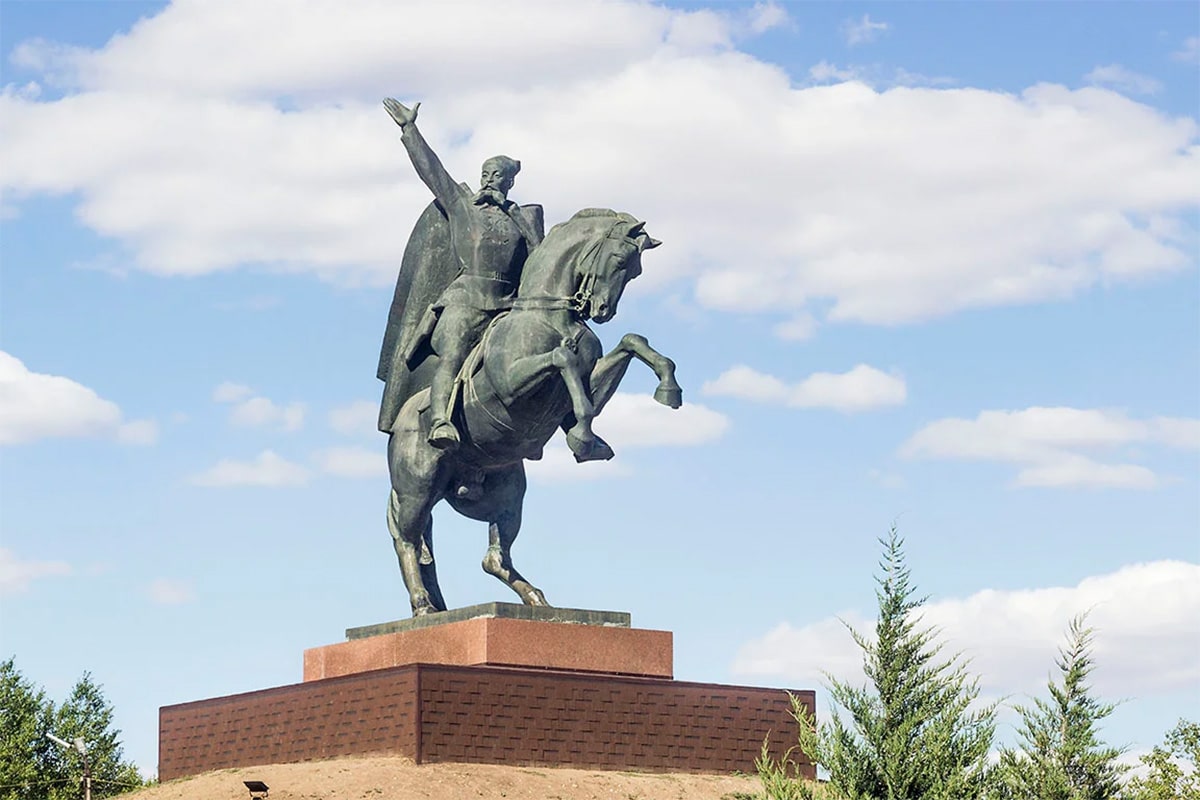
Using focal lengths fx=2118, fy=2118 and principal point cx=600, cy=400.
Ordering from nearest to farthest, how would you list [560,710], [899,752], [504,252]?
[899,752]
[560,710]
[504,252]

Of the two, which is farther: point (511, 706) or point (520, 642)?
point (520, 642)

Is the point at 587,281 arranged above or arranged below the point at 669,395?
above

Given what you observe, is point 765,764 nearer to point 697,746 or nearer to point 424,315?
point 697,746

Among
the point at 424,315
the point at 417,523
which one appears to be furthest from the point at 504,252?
the point at 417,523

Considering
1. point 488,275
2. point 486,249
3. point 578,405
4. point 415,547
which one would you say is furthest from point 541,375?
point 415,547

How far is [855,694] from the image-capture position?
18.0 metres

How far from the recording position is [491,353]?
70.2 feet

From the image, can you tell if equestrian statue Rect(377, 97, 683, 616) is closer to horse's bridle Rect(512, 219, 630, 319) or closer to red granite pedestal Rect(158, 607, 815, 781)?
horse's bridle Rect(512, 219, 630, 319)

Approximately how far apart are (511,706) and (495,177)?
5.72 meters

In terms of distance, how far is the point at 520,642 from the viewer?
21.0 m

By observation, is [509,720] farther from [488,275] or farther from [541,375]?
[488,275]

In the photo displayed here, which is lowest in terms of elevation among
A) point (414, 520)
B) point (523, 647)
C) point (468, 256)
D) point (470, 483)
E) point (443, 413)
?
point (523, 647)

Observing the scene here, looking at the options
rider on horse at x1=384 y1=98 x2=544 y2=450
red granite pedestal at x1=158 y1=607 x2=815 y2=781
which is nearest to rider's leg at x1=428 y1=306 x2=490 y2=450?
rider on horse at x1=384 y1=98 x2=544 y2=450

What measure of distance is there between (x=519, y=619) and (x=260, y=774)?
2978mm
